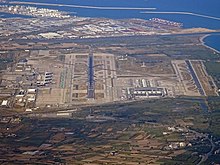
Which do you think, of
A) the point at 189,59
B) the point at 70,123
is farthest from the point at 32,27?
the point at 70,123

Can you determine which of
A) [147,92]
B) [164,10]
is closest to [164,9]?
[164,10]

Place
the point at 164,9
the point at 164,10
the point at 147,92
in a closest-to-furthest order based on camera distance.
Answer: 1. the point at 147,92
2. the point at 164,10
3. the point at 164,9

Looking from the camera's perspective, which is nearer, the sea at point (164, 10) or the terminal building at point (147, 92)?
the terminal building at point (147, 92)

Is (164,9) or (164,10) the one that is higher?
(164,9)

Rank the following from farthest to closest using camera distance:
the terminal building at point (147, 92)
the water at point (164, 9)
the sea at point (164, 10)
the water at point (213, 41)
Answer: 1. the sea at point (164, 10)
2. the water at point (164, 9)
3. the water at point (213, 41)
4. the terminal building at point (147, 92)

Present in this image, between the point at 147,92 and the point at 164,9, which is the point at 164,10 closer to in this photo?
the point at 164,9

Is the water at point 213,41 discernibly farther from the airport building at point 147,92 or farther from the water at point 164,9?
the airport building at point 147,92

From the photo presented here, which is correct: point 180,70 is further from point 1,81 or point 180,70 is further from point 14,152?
point 14,152

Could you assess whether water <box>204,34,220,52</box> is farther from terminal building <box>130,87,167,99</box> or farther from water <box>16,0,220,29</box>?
terminal building <box>130,87,167,99</box>

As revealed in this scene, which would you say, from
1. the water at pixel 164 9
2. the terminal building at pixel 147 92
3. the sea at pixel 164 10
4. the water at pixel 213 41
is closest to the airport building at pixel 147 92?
the terminal building at pixel 147 92

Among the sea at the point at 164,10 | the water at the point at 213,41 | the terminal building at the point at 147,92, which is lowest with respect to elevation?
the terminal building at the point at 147,92

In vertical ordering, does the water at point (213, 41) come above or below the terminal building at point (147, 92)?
above
